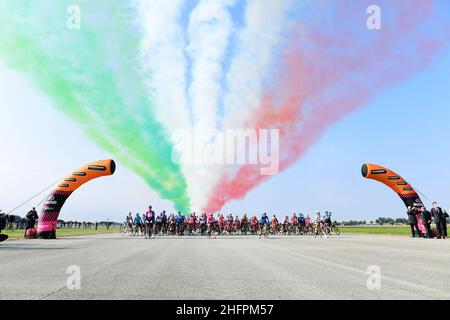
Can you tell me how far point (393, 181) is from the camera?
26.6 metres

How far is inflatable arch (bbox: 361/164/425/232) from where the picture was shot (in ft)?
85.3

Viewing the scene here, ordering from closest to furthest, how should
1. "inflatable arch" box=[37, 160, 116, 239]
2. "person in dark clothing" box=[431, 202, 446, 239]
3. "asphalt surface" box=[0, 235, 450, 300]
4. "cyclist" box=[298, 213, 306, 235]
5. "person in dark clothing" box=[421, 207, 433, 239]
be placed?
"asphalt surface" box=[0, 235, 450, 300], "person in dark clothing" box=[431, 202, 446, 239], "person in dark clothing" box=[421, 207, 433, 239], "inflatable arch" box=[37, 160, 116, 239], "cyclist" box=[298, 213, 306, 235]

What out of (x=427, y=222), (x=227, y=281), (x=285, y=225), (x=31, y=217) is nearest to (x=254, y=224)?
(x=285, y=225)

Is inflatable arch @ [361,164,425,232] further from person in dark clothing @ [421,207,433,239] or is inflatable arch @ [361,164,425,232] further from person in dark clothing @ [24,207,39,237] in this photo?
person in dark clothing @ [24,207,39,237]

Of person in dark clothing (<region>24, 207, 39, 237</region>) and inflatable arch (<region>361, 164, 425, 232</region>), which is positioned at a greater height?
inflatable arch (<region>361, 164, 425, 232</region>)

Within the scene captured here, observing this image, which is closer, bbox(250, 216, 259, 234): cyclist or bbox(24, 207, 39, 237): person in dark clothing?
bbox(24, 207, 39, 237): person in dark clothing

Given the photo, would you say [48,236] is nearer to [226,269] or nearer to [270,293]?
[226,269]

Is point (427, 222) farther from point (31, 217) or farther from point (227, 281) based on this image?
point (31, 217)

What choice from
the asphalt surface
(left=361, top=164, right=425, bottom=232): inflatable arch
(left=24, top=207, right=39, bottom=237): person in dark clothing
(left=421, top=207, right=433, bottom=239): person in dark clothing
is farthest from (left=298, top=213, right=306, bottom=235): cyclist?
the asphalt surface

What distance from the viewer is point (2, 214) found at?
Answer: 647 inches

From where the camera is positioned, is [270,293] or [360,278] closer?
[270,293]

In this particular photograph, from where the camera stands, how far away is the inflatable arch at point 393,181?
2600 centimetres
